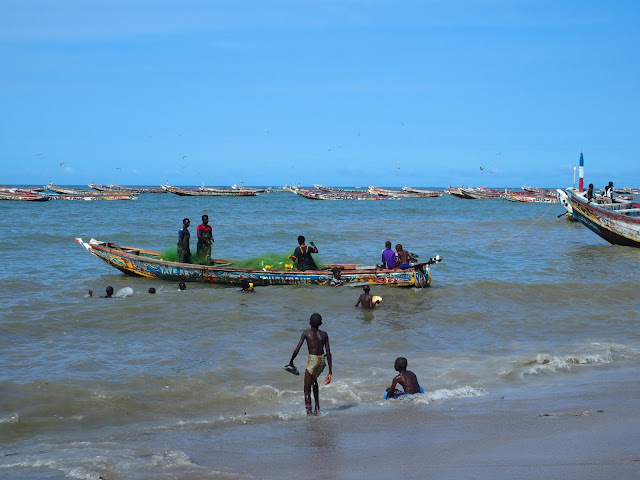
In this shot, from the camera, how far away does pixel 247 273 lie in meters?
16.5

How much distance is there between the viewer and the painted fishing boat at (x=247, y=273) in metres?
15.8

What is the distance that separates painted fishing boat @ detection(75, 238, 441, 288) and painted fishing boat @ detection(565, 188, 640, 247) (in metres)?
10.5

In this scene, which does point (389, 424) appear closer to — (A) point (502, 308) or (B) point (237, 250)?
(A) point (502, 308)

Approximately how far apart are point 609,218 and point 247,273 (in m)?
14.0

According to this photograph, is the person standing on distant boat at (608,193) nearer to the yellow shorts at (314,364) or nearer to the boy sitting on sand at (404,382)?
the boy sitting on sand at (404,382)

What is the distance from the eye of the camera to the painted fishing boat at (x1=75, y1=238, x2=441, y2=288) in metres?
15.8

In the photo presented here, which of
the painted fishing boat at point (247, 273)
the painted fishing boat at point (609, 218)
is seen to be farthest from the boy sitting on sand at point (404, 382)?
the painted fishing boat at point (609, 218)

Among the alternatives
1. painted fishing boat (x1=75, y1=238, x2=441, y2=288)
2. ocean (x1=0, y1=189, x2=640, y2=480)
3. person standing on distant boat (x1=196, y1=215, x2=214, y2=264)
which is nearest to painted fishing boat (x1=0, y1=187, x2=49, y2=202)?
ocean (x1=0, y1=189, x2=640, y2=480)

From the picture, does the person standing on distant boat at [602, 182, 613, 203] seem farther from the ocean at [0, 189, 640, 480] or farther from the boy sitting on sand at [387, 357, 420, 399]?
the boy sitting on sand at [387, 357, 420, 399]

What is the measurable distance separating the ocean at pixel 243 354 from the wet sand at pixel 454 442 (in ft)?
0.23

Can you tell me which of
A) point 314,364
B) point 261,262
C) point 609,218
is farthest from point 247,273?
point 609,218

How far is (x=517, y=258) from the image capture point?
23.6 meters

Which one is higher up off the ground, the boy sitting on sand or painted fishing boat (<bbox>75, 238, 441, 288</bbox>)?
painted fishing boat (<bbox>75, 238, 441, 288</bbox>)

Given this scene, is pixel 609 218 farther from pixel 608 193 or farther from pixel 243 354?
pixel 243 354
